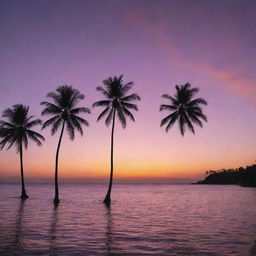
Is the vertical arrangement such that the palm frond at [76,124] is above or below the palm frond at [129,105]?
below

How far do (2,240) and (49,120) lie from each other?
23139 mm

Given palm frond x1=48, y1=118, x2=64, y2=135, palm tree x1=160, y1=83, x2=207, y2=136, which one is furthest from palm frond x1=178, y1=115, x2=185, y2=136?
palm frond x1=48, y1=118, x2=64, y2=135

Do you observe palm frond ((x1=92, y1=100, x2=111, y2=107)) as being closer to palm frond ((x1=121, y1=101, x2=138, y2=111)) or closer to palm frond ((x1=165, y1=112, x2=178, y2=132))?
palm frond ((x1=121, y1=101, x2=138, y2=111))

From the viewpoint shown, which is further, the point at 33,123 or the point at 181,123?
the point at 33,123

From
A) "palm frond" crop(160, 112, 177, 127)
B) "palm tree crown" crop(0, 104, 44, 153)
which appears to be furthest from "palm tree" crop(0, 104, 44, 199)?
"palm frond" crop(160, 112, 177, 127)

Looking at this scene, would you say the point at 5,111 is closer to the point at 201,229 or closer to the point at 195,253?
the point at 201,229

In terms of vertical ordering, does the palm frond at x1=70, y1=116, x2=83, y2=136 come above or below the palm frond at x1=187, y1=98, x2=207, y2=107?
below

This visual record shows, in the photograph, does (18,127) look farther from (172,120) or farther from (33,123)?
(172,120)

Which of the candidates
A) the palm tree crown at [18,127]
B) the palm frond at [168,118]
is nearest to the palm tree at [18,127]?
the palm tree crown at [18,127]

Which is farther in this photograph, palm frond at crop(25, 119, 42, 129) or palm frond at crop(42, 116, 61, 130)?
palm frond at crop(25, 119, 42, 129)

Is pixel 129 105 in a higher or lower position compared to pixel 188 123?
higher

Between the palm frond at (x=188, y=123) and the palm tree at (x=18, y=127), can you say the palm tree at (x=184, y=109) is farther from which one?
the palm tree at (x=18, y=127)

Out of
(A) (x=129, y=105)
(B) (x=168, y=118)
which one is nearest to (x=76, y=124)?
(A) (x=129, y=105)

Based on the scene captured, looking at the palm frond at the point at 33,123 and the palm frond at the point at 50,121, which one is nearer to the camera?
the palm frond at the point at 50,121
